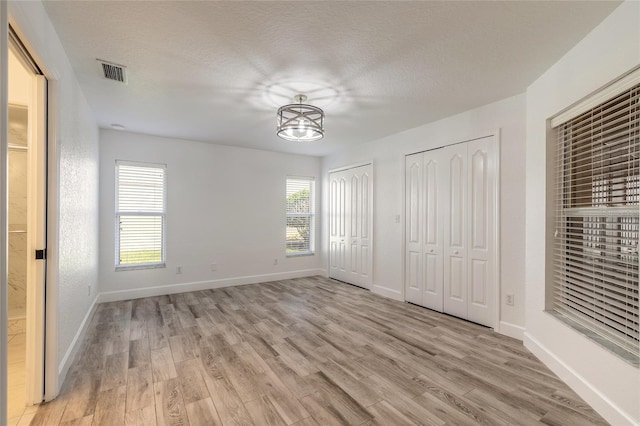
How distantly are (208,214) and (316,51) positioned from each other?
12.1 feet

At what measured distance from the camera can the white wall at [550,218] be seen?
1.75 meters

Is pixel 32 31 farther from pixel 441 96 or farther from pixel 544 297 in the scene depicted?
pixel 544 297

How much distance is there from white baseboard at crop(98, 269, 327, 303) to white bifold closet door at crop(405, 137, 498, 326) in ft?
7.96

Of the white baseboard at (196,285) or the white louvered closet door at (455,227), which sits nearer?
the white louvered closet door at (455,227)

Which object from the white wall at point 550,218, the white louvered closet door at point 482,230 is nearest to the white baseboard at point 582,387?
the white wall at point 550,218

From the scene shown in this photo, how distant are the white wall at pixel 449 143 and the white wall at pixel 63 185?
388cm

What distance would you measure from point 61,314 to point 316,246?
177 inches

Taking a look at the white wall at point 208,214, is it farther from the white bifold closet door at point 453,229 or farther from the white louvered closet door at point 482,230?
the white louvered closet door at point 482,230

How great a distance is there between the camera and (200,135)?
184 inches

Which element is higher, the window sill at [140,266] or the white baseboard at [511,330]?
the window sill at [140,266]

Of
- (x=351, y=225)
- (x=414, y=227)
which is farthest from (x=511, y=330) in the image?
(x=351, y=225)

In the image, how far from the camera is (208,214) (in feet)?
16.9

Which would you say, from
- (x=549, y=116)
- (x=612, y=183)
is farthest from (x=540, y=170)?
(x=612, y=183)

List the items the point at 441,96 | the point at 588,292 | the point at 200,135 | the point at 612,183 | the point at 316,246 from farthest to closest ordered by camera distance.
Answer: the point at 316,246, the point at 200,135, the point at 441,96, the point at 588,292, the point at 612,183
